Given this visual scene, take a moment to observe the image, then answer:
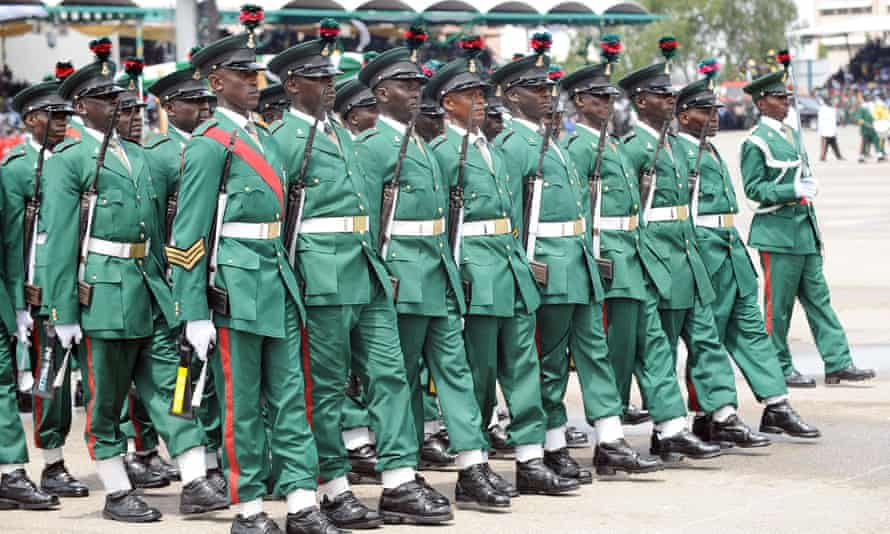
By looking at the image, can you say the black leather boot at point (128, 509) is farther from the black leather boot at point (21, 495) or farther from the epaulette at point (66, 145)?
the epaulette at point (66, 145)

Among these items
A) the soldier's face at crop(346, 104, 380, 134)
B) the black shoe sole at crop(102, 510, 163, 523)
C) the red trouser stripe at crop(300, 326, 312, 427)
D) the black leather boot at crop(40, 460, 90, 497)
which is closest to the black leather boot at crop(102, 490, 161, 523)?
the black shoe sole at crop(102, 510, 163, 523)

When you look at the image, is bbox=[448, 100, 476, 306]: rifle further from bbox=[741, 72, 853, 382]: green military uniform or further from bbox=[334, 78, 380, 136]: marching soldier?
bbox=[741, 72, 853, 382]: green military uniform

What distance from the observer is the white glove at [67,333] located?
8500mm

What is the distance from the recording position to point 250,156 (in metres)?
7.75

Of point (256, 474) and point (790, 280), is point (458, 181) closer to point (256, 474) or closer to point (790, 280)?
point (256, 474)

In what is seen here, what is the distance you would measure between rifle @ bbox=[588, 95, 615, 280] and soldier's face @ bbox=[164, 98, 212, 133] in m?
1.94

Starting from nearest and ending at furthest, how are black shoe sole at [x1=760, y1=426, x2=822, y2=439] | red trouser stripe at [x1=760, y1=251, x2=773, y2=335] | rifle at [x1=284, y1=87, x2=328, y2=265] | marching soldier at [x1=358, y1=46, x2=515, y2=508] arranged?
rifle at [x1=284, y1=87, x2=328, y2=265] < marching soldier at [x1=358, y1=46, x2=515, y2=508] < black shoe sole at [x1=760, y1=426, x2=822, y2=439] < red trouser stripe at [x1=760, y1=251, x2=773, y2=335]

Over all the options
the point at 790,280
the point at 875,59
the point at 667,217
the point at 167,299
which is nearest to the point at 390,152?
the point at 167,299

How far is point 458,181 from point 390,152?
417 millimetres

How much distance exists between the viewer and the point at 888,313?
16.0 metres

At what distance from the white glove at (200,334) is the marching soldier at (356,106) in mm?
1662

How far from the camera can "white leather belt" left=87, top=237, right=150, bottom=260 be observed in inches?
339

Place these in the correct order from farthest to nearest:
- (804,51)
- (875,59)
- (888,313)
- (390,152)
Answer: (804,51)
(875,59)
(888,313)
(390,152)

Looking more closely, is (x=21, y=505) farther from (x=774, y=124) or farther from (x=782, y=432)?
(x=774, y=124)
